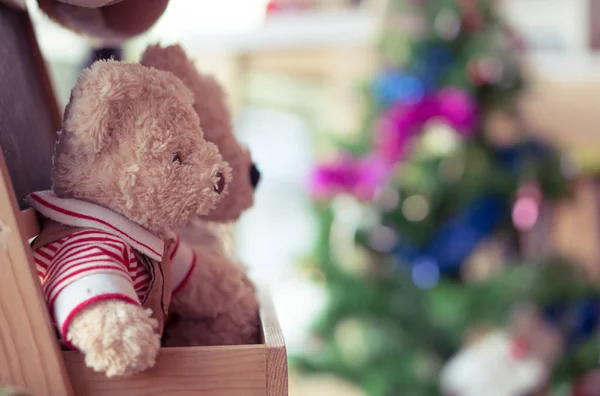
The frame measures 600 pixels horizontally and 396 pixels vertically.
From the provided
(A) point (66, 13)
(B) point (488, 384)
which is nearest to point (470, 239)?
(B) point (488, 384)

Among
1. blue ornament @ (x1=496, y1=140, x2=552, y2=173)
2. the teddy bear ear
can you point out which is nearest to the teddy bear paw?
the teddy bear ear

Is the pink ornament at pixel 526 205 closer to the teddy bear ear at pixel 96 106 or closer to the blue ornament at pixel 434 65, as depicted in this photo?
the blue ornament at pixel 434 65

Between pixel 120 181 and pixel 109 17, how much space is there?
0.16m

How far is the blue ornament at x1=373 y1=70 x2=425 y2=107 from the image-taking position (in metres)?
1.83

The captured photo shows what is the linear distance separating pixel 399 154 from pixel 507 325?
1.51ft

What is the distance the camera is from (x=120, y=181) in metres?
0.48

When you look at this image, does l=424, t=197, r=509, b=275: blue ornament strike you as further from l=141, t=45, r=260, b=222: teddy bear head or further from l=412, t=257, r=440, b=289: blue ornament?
l=141, t=45, r=260, b=222: teddy bear head

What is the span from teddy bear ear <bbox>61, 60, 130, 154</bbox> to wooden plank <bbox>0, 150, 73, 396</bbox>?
54mm

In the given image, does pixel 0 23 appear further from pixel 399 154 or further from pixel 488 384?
pixel 488 384

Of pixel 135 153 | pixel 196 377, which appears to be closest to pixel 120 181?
pixel 135 153

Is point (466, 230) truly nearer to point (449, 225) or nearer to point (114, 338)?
point (449, 225)

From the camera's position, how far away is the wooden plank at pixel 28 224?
0.44 meters

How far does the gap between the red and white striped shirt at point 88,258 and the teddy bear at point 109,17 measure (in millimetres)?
145

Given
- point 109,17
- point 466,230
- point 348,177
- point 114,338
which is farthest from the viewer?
point 348,177
